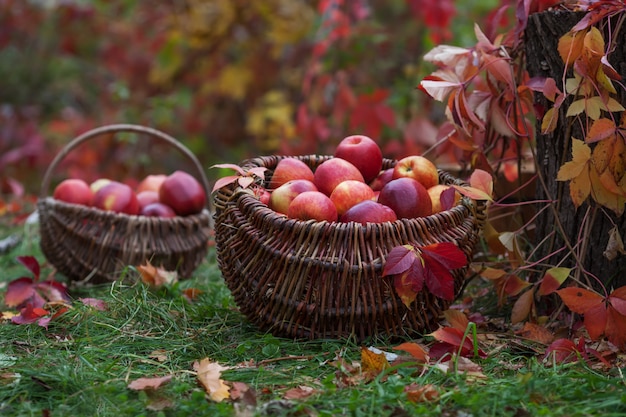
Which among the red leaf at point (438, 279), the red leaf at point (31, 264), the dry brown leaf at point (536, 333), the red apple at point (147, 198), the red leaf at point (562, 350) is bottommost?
the dry brown leaf at point (536, 333)

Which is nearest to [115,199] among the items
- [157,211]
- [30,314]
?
[157,211]

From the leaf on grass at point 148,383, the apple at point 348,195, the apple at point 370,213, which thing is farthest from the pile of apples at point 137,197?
the leaf on grass at point 148,383

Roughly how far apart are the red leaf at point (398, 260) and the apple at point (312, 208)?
9.2 inches

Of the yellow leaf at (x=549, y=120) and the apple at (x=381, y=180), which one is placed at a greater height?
the yellow leaf at (x=549, y=120)

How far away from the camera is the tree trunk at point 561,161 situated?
2.28 m

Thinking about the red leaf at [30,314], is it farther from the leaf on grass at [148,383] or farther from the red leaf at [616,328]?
the red leaf at [616,328]

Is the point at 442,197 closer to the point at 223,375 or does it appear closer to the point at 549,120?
the point at 549,120

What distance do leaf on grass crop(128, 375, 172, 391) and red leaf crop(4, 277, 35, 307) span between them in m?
0.98

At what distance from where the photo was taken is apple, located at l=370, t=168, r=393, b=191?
2.40 metres

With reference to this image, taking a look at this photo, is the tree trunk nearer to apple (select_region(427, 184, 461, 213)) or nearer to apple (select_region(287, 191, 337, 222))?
apple (select_region(427, 184, 461, 213))

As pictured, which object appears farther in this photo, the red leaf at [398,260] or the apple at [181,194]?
the apple at [181,194]

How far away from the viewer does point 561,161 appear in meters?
2.34

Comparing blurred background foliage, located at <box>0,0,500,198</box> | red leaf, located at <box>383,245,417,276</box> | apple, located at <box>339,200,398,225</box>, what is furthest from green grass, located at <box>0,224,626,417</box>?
blurred background foliage, located at <box>0,0,500,198</box>

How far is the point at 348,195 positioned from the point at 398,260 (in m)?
0.32
